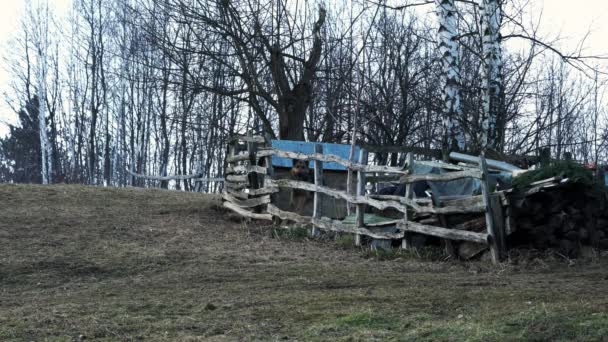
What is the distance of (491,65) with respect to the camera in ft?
44.3

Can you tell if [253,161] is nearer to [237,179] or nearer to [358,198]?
[237,179]

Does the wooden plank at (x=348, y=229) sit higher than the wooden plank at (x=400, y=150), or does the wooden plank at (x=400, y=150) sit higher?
the wooden plank at (x=400, y=150)

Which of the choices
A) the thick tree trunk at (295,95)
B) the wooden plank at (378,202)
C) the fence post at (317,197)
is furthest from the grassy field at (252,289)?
the thick tree trunk at (295,95)

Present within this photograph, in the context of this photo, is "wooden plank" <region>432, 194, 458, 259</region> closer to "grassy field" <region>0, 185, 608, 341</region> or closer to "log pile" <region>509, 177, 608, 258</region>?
"grassy field" <region>0, 185, 608, 341</region>

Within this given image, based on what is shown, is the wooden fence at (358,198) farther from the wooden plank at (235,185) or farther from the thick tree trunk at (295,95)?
the thick tree trunk at (295,95)

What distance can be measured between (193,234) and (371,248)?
353 centimetres

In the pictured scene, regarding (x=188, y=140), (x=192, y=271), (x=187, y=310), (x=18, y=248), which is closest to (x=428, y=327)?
(x=187, y=310)

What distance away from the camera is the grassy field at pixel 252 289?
581 cm

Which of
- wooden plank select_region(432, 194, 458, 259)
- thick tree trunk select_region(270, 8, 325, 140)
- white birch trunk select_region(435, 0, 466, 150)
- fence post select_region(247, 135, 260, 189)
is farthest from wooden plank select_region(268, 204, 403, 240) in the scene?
thick tree trunk select_region(270, 8, 325, 140)

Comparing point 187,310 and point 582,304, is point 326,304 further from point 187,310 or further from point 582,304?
point 582,304

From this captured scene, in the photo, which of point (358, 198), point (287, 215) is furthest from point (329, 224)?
point (287, 215)

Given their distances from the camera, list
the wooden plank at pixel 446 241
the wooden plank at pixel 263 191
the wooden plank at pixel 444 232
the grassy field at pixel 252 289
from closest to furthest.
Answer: the grassy field at pixel 252 289 < the wooden plank at pixel 444 232 < the wooden plank at pixel 446 241 < the wooden plank at pixel 263 191

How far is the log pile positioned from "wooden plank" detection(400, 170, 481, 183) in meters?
0.62

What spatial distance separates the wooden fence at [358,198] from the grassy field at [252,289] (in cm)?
43
